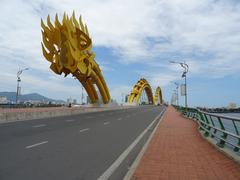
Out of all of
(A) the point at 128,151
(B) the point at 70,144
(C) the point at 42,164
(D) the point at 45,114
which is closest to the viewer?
(C) the point at 42,164

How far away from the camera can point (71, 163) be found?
31.3ft

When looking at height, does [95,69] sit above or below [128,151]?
above

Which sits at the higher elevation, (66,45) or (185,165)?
(66,45)

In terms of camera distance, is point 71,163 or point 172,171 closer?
point 172,171

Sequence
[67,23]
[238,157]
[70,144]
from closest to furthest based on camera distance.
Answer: [238,157], [70,144], [67,23]

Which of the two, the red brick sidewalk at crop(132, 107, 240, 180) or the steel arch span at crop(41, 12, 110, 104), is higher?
the steel arch span at crop(41, 12, 110, 104)

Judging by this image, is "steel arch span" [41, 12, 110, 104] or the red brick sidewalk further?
"steel arch span" [41, 12, 110, 104]

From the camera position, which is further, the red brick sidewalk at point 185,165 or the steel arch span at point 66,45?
the steel arch span at point 66,45

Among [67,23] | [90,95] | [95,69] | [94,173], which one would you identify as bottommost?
[94,173]

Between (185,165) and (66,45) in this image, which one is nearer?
(185,165)

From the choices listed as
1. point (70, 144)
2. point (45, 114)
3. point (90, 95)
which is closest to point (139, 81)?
point (90, 95)

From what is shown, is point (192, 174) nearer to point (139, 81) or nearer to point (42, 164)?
point (42, 164)

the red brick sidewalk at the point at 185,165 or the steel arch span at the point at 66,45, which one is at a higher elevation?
the steel arch span at the point at 66,45

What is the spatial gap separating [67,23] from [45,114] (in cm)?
2963
